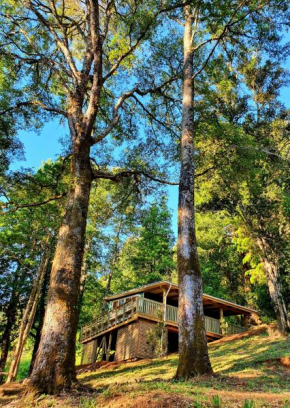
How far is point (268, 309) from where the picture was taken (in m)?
21.2

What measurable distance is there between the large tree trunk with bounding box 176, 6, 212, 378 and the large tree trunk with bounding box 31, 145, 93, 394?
2.35 meters

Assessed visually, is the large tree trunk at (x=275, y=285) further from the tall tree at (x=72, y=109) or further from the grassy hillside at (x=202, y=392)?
the tall tree at (x=72, y=109)

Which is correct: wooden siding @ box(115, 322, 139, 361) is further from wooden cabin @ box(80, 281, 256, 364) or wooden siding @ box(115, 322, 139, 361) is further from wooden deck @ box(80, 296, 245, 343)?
wooden deck @ box(80, 296, 245, 343)

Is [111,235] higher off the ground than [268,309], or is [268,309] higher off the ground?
[111,235]

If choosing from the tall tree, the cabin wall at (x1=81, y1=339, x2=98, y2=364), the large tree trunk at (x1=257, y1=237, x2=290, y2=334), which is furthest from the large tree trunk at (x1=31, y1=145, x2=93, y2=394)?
the cabin wall at (x1=81, y1=339, x2=98, y2=364)

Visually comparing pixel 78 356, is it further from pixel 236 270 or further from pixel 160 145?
pixel 160 145

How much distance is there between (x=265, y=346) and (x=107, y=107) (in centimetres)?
1352

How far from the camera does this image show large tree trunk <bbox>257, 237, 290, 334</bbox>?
616 inches

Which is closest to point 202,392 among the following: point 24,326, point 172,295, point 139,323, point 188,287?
point 188,287

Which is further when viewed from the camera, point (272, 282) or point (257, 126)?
point (257, 126)

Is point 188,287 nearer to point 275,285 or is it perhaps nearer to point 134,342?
point 275,285

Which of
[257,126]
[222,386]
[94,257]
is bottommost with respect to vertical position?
[222,386]

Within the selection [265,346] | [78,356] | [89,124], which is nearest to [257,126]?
[265,346]

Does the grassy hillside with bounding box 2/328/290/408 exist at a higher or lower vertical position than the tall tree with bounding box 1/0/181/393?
lower
